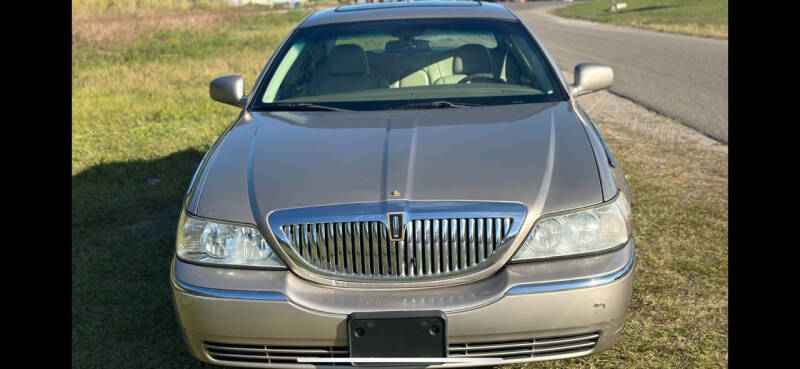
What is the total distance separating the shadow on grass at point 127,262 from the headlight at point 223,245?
80 cm

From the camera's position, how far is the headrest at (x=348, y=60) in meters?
4.11

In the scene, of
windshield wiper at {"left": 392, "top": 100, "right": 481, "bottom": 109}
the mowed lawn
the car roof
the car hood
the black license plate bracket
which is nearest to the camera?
the black license plate bracket

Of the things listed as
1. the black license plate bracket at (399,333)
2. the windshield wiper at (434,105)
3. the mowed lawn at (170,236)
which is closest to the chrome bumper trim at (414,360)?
the black license plate bracket at (399,333)

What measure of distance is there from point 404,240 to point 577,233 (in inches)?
23.4

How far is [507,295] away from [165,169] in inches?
199

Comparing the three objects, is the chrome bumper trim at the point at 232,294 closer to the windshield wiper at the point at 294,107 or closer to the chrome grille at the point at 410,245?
the chrome grille at the point at 410,245

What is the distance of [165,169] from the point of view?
6.93m

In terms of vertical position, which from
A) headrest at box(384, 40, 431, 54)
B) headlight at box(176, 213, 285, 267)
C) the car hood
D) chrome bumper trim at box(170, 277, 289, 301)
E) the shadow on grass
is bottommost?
the shadow on grass

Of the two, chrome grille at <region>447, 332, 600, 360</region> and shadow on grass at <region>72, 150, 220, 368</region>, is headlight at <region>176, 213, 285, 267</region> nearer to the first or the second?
chrome grille at <region>447, 332, 600, 360</region>

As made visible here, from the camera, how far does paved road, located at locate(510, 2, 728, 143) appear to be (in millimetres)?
9328

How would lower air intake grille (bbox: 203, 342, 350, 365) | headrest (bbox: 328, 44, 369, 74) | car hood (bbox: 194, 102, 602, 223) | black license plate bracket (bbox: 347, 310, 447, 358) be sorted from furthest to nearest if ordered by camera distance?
headrest (bbox: 328, 44, 369, 74) → car hood (bbox: 194, 102, 602, 223) → lower air intake grille (bbox: 203, 342, 350, 365) → black license plate bracket (bbox: 347, 310, 447, 358)

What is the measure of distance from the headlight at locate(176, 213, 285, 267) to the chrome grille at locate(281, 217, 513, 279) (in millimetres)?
134

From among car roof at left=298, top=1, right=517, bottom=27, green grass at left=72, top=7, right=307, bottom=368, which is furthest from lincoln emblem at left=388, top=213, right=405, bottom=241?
car roof at left=298, top=1, right=517, bottom=27
